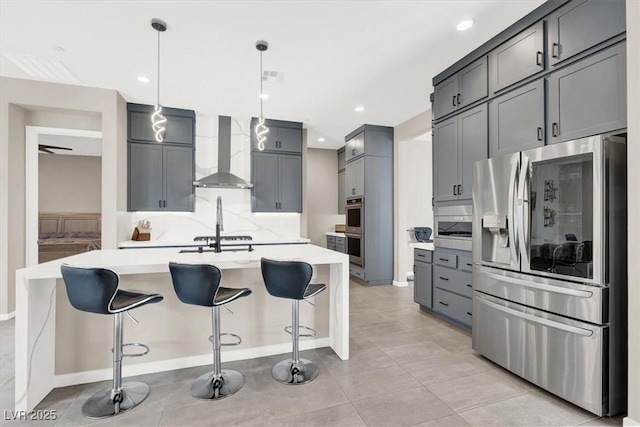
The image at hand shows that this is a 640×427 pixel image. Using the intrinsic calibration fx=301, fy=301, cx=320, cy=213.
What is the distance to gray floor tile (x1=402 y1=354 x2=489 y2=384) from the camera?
2352 mm

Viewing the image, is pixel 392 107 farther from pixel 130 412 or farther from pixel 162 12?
pixel 130 412

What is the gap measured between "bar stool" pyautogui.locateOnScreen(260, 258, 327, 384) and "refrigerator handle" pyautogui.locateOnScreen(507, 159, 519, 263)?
152 centimetres

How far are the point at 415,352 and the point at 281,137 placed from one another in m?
3.88

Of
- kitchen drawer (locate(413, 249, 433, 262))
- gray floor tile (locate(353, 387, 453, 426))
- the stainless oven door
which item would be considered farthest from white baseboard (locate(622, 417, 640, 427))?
the stainless oven door

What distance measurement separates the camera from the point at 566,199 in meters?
2.05

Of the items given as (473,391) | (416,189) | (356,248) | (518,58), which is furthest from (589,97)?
(356,248)

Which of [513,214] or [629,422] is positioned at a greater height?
[513,214]

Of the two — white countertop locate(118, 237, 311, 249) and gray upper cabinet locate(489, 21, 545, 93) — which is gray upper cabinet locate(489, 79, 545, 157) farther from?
white countertop locate(118, 237, 311, 249)

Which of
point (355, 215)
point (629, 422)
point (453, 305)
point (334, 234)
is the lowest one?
point (629, 422)

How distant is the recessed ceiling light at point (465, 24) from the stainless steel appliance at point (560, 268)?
3.88 ft

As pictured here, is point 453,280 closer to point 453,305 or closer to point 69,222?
point 453,305

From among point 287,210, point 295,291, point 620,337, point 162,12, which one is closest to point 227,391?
point 295,291

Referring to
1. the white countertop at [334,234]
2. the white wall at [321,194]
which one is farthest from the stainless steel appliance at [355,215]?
the white wall at [321,194]

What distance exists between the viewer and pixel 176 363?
8.11 feet
